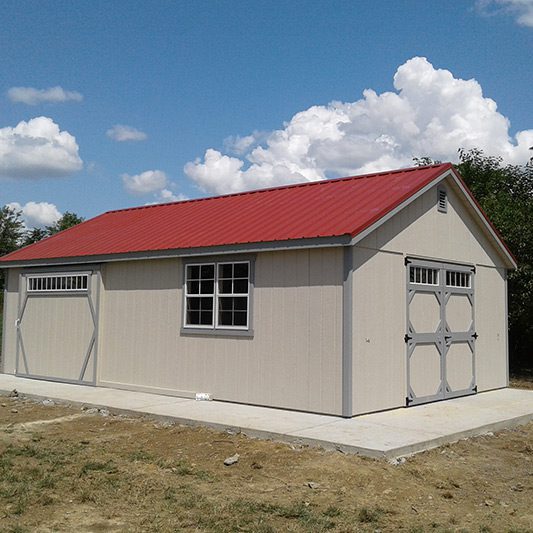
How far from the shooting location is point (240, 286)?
38.1ft

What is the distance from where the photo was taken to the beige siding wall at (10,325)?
1588cm

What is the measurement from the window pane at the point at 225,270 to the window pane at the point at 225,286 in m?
0.09

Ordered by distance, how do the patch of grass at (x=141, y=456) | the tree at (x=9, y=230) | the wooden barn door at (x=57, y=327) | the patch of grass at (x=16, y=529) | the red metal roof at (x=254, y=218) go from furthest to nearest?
the tree at (x=9, y=230) < the wooden barn door at (x=57, y=327) < the red metal roof at (x=254, y=218) < the patch of grass at (x=141, y=456) < the patch of grass at (x=16, y=529)

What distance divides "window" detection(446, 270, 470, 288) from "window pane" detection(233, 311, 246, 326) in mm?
4006

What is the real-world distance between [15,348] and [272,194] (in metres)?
6.91

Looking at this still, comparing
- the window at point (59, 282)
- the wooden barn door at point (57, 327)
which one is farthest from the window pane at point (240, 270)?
the window at point (59, 282)

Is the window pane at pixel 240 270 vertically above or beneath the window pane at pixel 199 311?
above

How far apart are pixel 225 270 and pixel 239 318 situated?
0.89 meters

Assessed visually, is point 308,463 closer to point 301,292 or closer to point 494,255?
point 301,292

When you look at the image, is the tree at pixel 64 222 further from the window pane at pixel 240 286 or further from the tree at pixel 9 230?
the window pane at pixel 240 286

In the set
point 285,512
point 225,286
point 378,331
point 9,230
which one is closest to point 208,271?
A: point 225,286

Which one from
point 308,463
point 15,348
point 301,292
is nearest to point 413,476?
point 308,463

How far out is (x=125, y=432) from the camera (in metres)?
9.46

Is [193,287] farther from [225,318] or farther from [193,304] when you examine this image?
[225,318]
